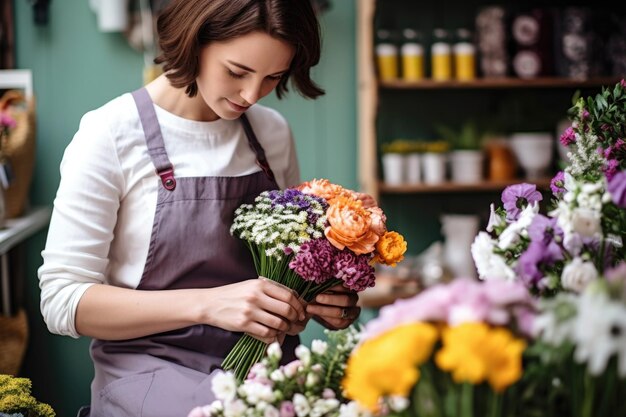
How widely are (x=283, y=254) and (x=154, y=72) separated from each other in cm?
225

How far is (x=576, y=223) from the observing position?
99cm

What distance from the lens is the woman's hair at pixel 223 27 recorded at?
4.99ft

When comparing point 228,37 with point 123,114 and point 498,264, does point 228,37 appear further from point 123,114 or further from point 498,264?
point 498,264

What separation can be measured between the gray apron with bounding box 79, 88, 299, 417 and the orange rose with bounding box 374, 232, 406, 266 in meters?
0.36

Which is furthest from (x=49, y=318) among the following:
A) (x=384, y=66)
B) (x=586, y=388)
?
(x=384, y=66)

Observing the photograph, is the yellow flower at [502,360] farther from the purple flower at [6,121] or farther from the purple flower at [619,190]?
the purple flower at [6,121]

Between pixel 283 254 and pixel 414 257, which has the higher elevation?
pixel 283 254

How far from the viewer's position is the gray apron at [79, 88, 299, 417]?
5.31 ft

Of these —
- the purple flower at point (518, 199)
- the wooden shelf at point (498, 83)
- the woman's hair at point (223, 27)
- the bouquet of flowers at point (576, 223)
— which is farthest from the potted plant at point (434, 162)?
the purple flower at point (518, 199)

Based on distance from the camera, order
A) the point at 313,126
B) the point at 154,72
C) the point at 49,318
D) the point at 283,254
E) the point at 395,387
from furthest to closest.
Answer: the point at 313,126, the point at 154,72, the point at 49,318, the point at 283,254, the point at 395,387

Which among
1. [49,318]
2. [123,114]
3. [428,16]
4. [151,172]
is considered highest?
[428,16]

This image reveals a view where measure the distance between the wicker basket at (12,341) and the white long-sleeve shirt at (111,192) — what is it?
127 cm

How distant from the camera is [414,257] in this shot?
3.92 meters

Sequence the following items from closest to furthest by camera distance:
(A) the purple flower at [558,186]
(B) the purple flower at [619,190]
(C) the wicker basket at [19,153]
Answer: (B) the purple flower at [619,190]
(A) the purple flower at [558,186]
(C) the wicker basket at [19,153]
